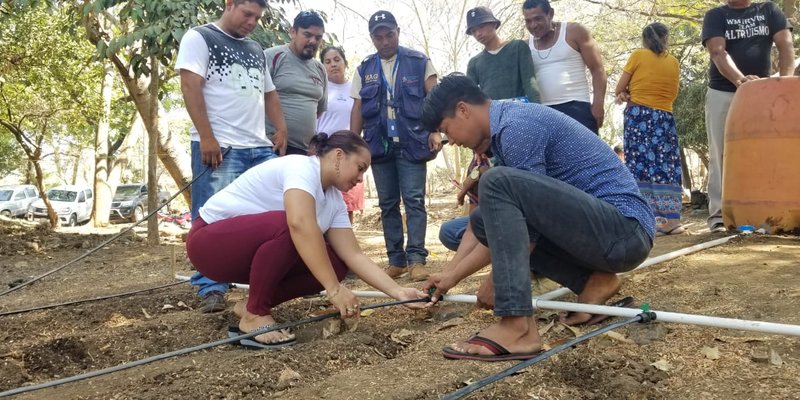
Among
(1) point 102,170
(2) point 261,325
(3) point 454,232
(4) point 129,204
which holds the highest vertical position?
(3) point 454,232

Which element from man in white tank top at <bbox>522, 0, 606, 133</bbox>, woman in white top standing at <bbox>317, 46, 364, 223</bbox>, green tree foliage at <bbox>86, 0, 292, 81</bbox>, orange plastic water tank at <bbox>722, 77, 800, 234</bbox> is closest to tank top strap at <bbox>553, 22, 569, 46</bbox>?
man in white tank top at <bbox>522, 0, 606, 133</bbox>

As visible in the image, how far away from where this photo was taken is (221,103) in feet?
10.6

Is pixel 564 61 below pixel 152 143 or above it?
above

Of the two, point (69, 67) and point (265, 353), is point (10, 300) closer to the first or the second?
point (265, 353)

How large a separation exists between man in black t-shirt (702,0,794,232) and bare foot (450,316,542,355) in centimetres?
299

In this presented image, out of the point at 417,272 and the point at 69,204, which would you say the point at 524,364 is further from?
the point at 69,204

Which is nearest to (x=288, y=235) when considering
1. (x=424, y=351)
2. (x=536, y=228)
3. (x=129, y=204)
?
(x=424, y=351)

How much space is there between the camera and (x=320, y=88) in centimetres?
399

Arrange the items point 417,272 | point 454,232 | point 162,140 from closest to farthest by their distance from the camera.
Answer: point 454,232 < point 417,272 < point 162,140

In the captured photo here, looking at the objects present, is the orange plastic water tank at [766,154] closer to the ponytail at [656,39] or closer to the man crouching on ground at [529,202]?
the ponytail at [656,39]

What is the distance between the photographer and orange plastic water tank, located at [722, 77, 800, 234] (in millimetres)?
3957

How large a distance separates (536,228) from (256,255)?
104 centimetres

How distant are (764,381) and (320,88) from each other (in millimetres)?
2925

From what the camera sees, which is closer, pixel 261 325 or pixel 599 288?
pixel 599 288
